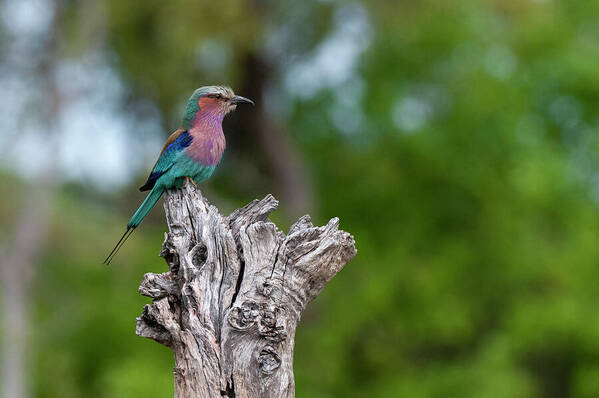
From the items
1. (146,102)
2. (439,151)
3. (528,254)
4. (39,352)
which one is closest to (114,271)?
(39,352)

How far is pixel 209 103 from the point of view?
6.02 m

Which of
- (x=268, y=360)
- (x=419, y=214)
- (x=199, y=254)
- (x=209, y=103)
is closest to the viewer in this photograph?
(x=268, y=360)

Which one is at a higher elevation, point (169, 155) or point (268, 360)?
point (169, 155)

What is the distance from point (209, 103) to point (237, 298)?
1.70m

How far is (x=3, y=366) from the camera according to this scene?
18906 mm

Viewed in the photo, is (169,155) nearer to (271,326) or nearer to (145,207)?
(145,207)

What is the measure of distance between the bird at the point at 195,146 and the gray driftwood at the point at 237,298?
2.41 ft

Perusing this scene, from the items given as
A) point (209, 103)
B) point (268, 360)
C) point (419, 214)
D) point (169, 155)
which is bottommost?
point (268, 360)

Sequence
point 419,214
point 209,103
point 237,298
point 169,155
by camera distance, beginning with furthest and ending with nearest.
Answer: point 419,214
point 209,103
point 169,155
point 237,298

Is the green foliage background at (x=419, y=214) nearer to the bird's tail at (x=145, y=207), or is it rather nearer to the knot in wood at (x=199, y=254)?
the bird's tail at (x=145, y=207)

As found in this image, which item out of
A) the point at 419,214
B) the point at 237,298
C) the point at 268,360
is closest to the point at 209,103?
the point at 237,298

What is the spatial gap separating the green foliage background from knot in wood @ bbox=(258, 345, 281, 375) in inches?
513

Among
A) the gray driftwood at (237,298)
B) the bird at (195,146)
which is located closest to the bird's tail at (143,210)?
the bird at (195,146)

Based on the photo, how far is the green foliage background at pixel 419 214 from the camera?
61.4 feet
